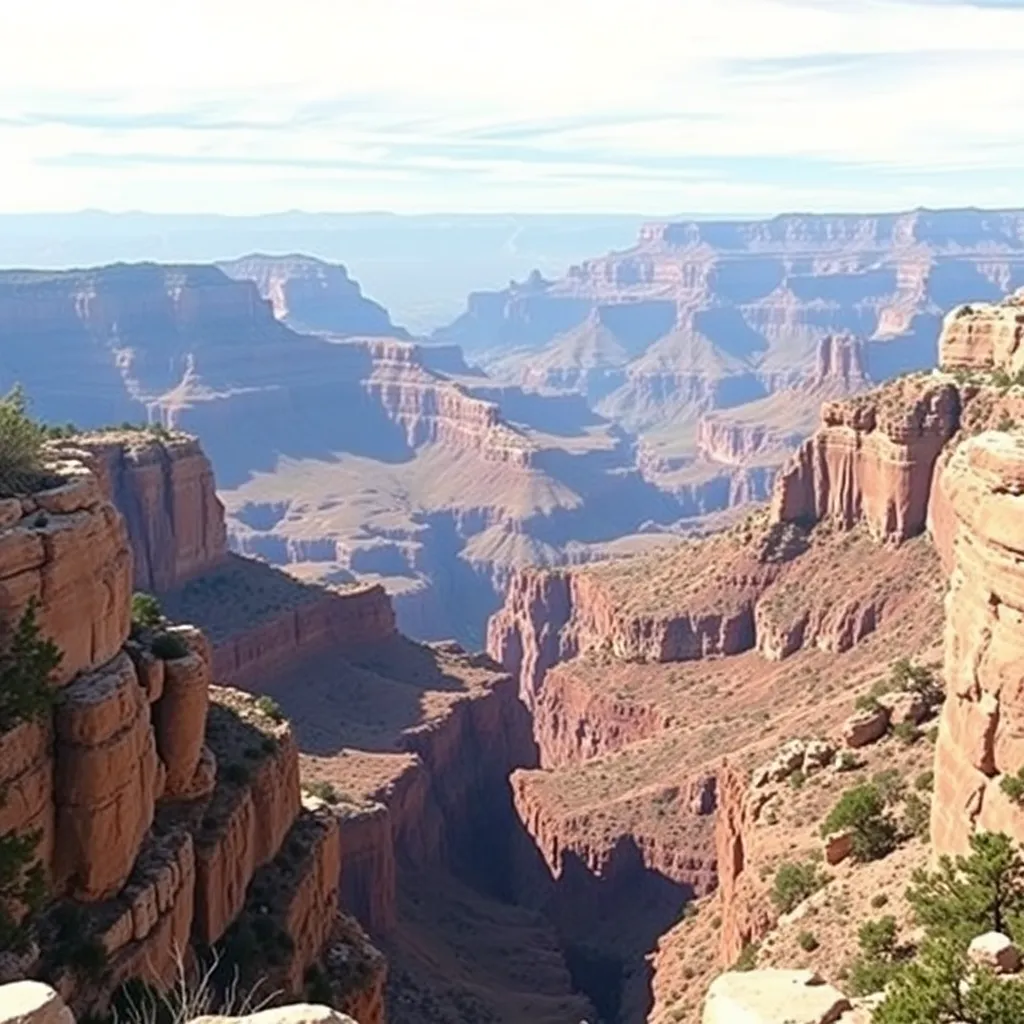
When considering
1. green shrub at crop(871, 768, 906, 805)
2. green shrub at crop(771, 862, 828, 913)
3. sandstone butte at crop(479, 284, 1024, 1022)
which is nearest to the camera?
green shrub at crop(771, 862, 828, 913)

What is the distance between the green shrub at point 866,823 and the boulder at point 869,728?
22.2 ft

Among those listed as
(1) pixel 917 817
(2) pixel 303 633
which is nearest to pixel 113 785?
(1) pixel 917 817

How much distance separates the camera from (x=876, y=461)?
82.7m

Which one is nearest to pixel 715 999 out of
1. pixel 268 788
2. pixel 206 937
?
pixel 206 937

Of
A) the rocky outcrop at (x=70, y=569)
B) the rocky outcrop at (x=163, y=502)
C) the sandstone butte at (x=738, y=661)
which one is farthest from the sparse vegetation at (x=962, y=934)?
the rocky outcrop at (x=163, y=502)

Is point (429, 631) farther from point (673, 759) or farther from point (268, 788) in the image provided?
point (268, 788)

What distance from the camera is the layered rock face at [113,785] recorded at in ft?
110

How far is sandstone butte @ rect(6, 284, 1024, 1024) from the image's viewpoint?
112 feet

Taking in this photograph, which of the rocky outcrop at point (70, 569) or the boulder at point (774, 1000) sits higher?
the rocky outcrop at point (70, 569)

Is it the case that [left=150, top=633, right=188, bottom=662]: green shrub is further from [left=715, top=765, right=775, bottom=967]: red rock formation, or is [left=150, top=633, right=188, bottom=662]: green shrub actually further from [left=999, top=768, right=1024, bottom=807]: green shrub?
[left=999, top=768, right=1024, bottom=807]: green shrub

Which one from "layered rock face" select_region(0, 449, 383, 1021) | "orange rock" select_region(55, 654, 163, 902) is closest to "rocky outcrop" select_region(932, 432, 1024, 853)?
"layered rock face" select_region(0, 449, 383, 1021)

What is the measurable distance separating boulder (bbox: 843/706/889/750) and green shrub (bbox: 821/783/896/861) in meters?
6.76

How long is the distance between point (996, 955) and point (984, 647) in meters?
9.92

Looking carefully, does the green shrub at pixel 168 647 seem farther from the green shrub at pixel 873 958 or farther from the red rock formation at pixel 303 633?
the red rock formation at pixel 303 633
